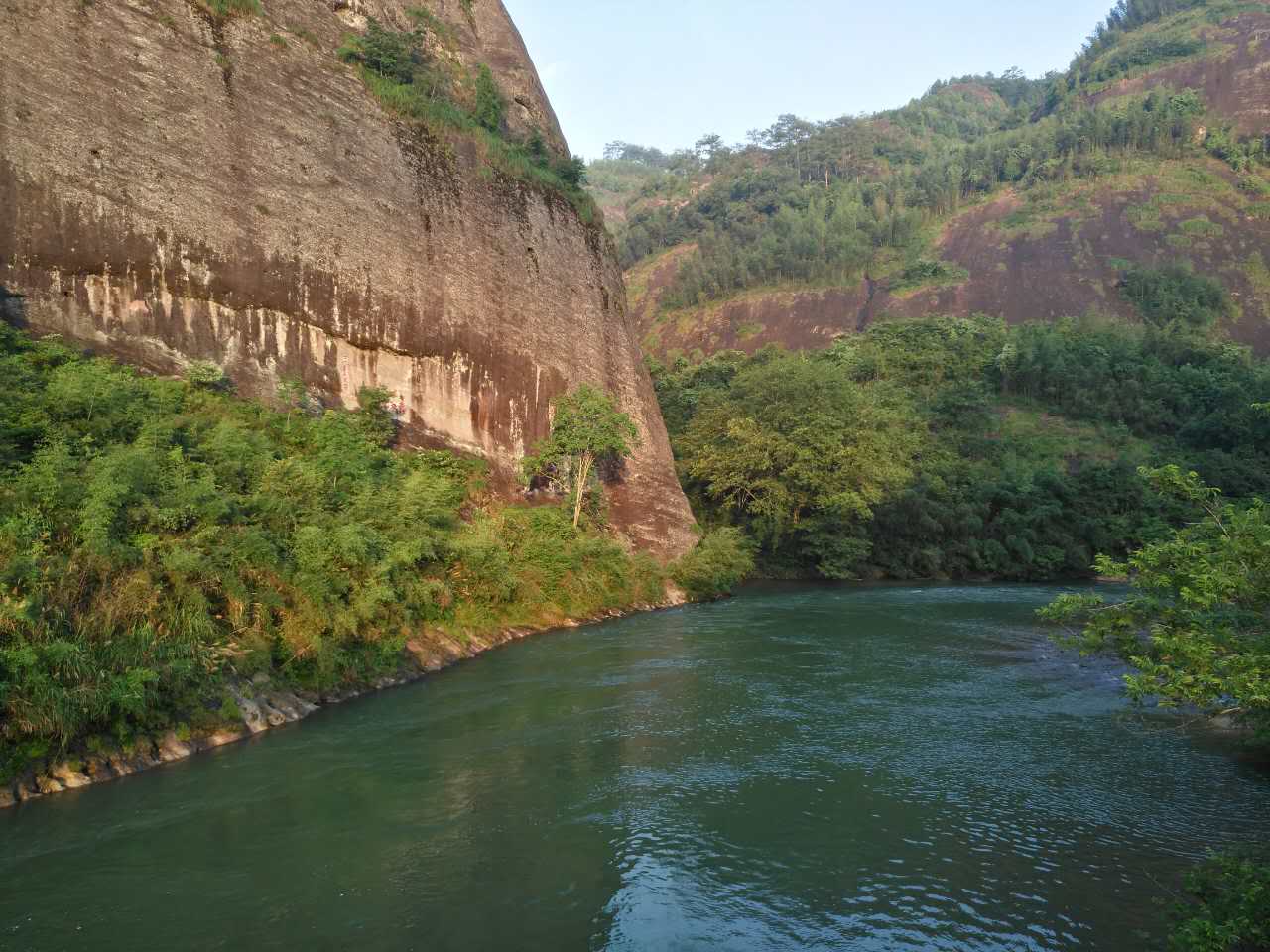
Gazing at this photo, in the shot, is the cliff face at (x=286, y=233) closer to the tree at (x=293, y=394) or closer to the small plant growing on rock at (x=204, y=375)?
the tree at (x=293, y=394)

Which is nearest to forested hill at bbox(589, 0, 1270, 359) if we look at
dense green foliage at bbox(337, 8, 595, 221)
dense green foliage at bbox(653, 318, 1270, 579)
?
dense green foliage at bbox(653, 318, 1270, 579)

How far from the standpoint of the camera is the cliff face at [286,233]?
1636 centimetres

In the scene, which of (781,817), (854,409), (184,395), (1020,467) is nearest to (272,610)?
(184,395)

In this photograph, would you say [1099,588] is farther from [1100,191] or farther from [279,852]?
[1100,191]

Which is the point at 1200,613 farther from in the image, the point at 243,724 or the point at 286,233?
the point at 286,233

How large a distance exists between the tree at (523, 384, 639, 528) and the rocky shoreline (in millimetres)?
8306

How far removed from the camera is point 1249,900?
15.4 ft

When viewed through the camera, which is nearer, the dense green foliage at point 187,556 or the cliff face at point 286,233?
the dense green foliage at point 187,556

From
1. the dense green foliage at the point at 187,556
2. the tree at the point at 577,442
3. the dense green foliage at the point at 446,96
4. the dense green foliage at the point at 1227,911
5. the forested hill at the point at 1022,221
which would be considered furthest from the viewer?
the forested hill at the point at 1022,221

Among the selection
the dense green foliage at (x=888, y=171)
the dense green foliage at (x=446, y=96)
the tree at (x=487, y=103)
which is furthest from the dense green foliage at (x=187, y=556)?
the dense green foliage at (x=888, y=171)

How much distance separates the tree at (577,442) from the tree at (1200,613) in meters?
17.3

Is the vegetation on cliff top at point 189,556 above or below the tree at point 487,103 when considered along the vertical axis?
below

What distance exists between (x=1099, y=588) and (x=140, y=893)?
30554 millimetres

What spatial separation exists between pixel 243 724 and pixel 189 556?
2226 millimetres
